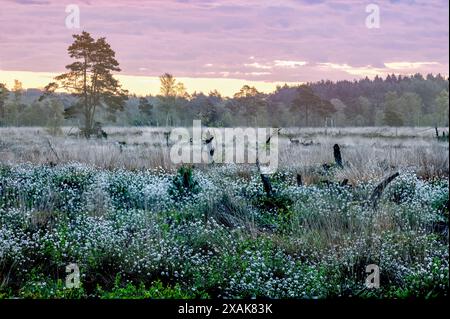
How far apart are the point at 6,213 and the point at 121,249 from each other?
2.35 m

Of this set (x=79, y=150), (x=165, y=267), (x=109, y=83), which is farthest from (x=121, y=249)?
(x=109, y=83)

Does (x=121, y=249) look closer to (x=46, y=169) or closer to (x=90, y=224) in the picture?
(x=90, y=224)

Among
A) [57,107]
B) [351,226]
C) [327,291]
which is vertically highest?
[57,107]

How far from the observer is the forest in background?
25.2 metres

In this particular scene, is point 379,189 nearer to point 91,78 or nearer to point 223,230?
point 223,230

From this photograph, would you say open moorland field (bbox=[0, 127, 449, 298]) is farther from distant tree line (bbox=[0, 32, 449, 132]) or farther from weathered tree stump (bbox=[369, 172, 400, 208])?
distant tree line (bbox=[0, 32, 449, 132])

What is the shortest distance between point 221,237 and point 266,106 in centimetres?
2063

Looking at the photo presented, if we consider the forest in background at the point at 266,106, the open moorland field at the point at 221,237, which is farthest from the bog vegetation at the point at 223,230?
the forest in background at the point at 266,106

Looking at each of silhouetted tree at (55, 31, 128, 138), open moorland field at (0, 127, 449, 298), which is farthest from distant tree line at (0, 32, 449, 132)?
open moorland field at (0, 127, 449, 298)

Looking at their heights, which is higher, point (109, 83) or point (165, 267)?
point (109, 83)

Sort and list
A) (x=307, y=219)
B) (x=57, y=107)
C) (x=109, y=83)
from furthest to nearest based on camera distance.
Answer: (x=57, y=107), (x=109, y=83), (x=307, y=219)

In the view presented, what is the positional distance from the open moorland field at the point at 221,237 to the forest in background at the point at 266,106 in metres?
9.61

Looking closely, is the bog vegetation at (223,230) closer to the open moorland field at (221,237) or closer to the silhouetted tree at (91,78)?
the open moorland field at (221,237)

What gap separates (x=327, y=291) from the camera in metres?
5.68
